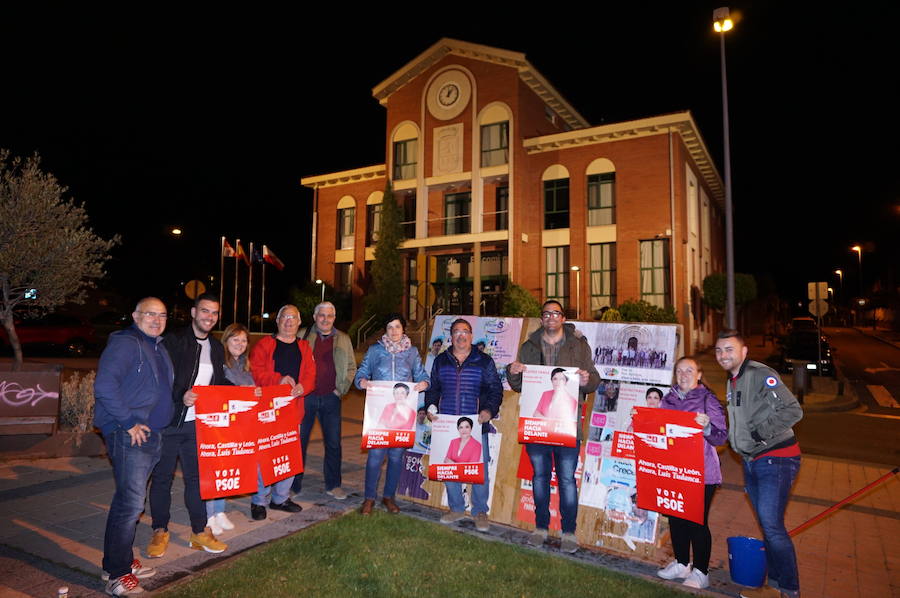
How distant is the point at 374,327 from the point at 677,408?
22350mm

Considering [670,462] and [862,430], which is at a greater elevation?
[670,462]

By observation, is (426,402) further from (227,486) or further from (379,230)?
(379,230)

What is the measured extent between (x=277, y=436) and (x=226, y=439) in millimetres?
587

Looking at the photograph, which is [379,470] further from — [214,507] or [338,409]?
[214,507]

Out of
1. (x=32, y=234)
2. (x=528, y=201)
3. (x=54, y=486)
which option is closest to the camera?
(x=54, y=486)

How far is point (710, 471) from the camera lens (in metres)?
4.17

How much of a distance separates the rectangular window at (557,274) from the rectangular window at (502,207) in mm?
2752

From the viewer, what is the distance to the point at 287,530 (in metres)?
5.03

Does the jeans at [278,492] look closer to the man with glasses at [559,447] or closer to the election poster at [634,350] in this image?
the man with glasses at [559,447]

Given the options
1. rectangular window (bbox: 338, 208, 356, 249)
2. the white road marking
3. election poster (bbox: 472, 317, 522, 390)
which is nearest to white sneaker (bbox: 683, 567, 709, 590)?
election poster (bbox: 472, 317, 522, 390)

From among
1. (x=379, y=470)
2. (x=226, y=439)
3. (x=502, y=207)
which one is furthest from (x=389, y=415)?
(x=502, y=207)

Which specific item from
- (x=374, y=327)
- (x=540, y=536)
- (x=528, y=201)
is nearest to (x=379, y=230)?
(x=374, y=327)

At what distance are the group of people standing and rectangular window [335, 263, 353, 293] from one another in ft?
82.1

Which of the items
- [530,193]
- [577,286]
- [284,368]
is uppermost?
[530,193]
